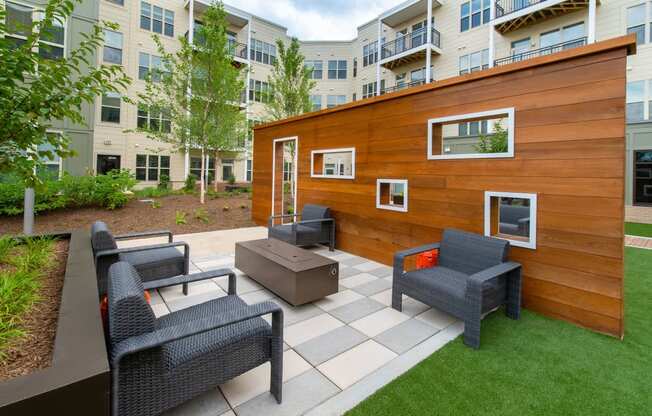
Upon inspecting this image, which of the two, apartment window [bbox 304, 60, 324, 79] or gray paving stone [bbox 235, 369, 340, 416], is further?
apartment window [bbox 304, 60, 324, 79]

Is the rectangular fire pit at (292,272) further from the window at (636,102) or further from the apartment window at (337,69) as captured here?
the apartment window at (337,69)

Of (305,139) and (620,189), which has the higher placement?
(305,139)

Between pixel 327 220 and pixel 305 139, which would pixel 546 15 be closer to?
pixel 305 139

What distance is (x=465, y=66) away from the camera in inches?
561

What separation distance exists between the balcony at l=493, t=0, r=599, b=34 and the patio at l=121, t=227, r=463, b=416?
42.8 ft

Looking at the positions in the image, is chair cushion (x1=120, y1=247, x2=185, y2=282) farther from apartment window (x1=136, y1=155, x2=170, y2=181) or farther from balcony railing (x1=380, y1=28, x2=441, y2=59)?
balcony railing (x1=380, y1=28, x2=441, y2=59)

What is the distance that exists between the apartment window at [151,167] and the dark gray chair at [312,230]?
13704 mm

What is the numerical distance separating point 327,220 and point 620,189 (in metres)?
4.05

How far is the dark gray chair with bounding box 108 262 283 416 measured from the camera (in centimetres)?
146

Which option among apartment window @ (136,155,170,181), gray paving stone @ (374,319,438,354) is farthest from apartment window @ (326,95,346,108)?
gray paving stone @ (374,319,438,354)

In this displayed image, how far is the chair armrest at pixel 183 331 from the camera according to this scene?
142cm

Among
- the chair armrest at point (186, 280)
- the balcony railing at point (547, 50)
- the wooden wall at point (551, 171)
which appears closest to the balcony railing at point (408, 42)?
the balcony railing at point (547, 50)

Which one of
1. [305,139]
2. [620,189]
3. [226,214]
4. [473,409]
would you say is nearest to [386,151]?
[305,139]

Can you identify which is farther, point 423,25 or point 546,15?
point 423,25
